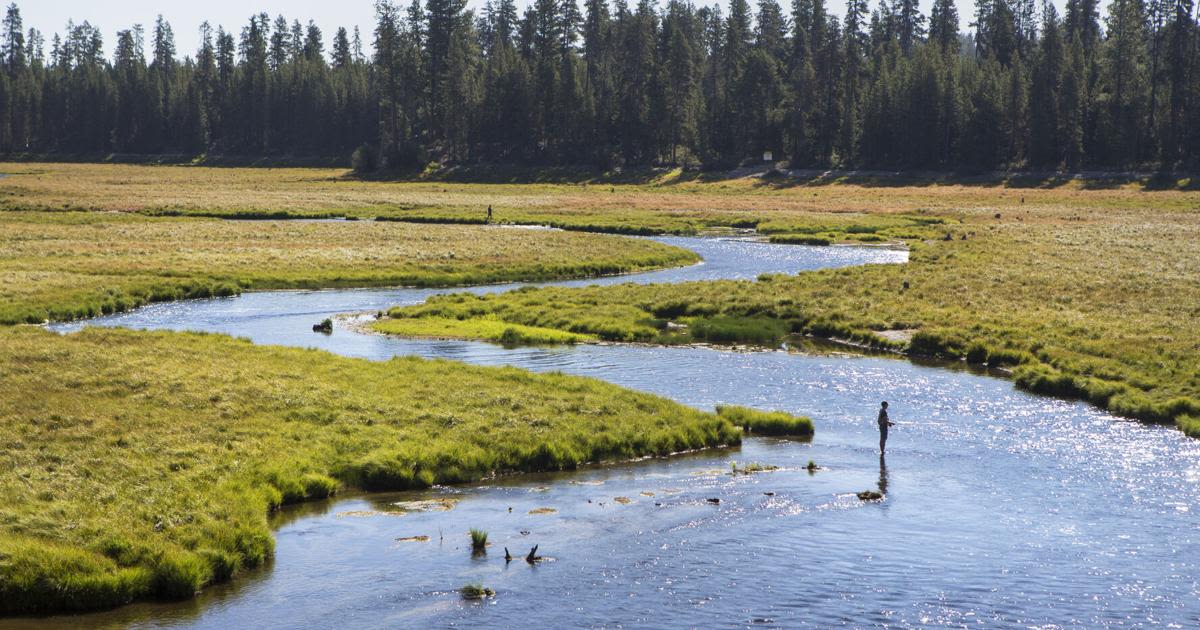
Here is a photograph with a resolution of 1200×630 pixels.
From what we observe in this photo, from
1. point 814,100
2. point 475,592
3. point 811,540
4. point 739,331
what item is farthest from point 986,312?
point 814,100

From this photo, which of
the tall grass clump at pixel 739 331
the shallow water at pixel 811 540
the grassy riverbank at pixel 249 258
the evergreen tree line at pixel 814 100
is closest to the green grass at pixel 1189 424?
the shallow water at pixel 811 540

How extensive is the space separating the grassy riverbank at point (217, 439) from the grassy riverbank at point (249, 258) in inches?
764

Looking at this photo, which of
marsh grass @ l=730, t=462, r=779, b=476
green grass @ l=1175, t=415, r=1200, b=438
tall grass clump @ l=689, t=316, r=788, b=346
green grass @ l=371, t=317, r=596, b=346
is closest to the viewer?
marsh grass @ l=730, t=462, r=779, b=476

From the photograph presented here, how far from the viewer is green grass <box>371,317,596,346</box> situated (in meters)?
51.3

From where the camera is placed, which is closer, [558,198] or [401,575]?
[401,575]

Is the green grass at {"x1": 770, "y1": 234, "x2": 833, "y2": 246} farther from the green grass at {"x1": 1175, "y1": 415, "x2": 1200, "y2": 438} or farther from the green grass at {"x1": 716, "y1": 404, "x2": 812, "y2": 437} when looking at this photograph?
the green grass at {"x1": 716, "y1": 404, "x2": 812, "y2": 437}

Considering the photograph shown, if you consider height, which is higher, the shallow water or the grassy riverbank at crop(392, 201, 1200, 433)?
the grassy riverbank at crop(392, 201, 1200, 433)

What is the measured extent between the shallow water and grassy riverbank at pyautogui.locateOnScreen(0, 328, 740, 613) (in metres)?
0.83

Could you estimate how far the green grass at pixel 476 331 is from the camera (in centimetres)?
5134

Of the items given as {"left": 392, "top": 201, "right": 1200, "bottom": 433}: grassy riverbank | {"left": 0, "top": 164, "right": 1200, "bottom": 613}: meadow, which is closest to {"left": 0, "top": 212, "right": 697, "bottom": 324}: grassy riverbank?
{"left": 0, "top": 164, "right": 1200, "bottom": 613}: meadow

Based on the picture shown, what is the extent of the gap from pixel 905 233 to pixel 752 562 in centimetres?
8107

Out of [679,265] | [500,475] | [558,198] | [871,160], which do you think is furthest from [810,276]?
[871,160]

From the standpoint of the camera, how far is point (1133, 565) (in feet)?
78.2

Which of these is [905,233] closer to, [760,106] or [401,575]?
[760,106]
